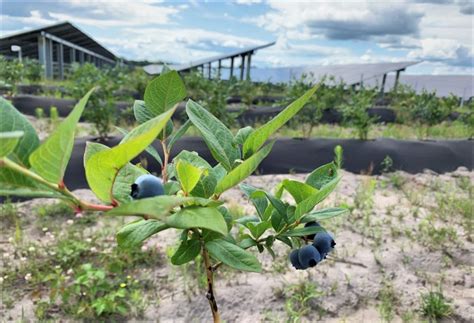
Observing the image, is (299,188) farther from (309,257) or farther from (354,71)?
(354,71)

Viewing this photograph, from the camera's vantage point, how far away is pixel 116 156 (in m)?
0.31

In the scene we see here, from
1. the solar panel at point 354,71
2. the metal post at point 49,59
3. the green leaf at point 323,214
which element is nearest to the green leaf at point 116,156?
the green leaf at point 323,214

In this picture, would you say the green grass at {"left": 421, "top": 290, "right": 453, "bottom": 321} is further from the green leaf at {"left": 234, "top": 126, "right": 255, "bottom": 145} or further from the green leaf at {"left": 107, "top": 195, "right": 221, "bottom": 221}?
the green leaf at {"left": 107, "top": 195, "right": 221, "bottom": 221}

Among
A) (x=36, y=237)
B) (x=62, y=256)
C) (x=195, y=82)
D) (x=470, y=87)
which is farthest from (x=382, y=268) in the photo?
(x=470, y=87)

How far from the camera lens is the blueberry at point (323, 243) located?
0.50m

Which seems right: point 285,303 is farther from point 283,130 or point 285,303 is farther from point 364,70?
point 364,70

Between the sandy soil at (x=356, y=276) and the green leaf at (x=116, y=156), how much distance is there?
177cm

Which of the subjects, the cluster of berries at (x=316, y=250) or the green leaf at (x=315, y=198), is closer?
the green leaf at (x=315, y=198)

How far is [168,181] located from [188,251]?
8 cm

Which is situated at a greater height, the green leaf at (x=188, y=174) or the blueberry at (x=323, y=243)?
the green leaf at (x=188, y=174)

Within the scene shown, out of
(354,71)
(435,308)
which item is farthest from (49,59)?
(435,308)

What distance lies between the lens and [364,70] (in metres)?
16.7

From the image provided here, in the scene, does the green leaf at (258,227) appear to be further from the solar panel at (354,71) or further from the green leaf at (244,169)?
the solar panel at (354,71)

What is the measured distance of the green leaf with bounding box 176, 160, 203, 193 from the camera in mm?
373
